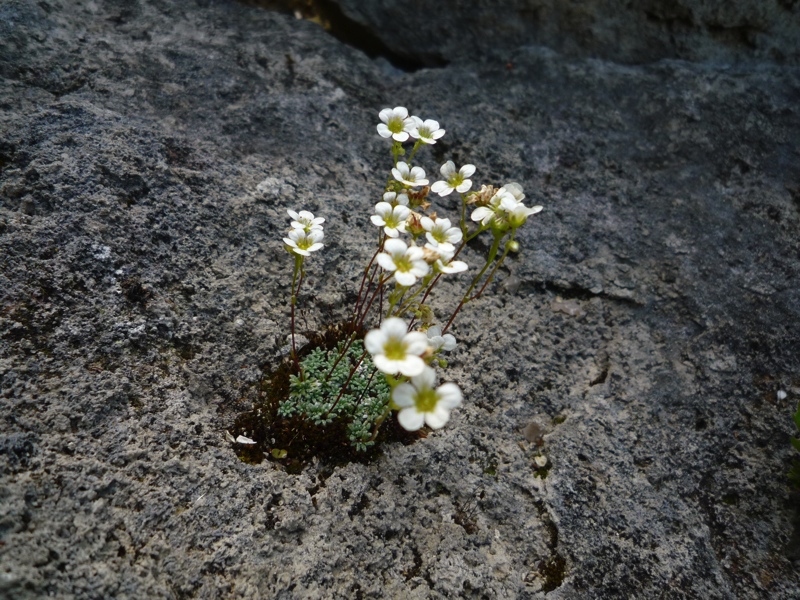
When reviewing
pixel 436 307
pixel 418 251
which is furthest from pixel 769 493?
pixel 418 251

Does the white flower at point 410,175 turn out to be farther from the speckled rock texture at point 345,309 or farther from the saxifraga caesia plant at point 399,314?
the speckled rock texture at point 345,309

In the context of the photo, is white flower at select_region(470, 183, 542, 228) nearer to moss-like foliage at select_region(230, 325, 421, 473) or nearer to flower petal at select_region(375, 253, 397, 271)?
flower petal at select_region(375, 253, 397, 271)

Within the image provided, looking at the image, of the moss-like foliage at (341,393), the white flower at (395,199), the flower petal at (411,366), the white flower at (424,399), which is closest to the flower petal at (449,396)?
the white flower at (424,399)

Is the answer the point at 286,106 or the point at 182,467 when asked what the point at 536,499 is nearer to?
the point at 182,467

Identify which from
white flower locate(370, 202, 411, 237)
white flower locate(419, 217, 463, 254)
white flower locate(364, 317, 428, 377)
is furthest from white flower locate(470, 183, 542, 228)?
white flower locate(364, 317, 428, 377)

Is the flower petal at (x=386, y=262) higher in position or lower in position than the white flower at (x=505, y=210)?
lower

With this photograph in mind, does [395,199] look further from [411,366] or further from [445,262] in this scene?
[411,366]

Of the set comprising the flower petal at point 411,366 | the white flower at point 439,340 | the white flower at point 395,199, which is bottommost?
the white flower at point 439,340
